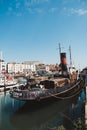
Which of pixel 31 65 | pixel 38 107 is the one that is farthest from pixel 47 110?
pixel 31 65

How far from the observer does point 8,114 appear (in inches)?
1201

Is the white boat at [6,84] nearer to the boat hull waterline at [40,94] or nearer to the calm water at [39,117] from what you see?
the boat hull waterline at [40,94]

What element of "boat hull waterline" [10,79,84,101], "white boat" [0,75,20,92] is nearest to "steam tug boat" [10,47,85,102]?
"boat hull waterline" [10,79,84,101]

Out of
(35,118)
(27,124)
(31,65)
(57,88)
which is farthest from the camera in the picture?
(31,65)

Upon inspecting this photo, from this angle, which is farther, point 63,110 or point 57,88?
point 57,88

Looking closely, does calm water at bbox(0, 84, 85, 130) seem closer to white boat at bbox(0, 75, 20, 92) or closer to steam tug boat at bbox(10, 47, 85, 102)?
steam tug boat at bbox(10, 47, 85, 102)

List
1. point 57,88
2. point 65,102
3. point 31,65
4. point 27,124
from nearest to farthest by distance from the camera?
point 27,124
point 57,88
point 65,102
point 31,65

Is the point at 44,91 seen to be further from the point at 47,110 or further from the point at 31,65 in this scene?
the point at 31,65

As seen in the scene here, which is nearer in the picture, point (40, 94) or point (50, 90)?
point (40, 94)

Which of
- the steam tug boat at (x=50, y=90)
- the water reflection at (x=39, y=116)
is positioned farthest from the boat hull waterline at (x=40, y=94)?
the water reflection at (x=39, y=116)

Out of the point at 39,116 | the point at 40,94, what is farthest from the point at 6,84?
the point at 39,116

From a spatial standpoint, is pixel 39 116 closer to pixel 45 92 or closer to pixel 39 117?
pixel 39 117

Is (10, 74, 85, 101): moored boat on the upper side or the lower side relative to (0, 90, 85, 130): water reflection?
upper

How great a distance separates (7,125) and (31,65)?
151m
